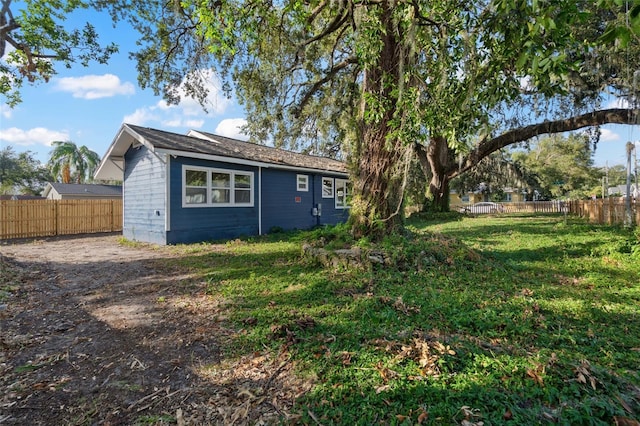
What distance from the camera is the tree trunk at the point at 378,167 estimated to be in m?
5.58

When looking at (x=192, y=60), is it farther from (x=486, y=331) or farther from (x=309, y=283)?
(x=486, y=331)

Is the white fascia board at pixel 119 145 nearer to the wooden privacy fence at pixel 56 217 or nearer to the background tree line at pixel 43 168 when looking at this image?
the wooden privacy fence at pixel 56 217

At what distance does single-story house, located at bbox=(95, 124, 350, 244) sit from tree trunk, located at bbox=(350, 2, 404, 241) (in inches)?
66.1

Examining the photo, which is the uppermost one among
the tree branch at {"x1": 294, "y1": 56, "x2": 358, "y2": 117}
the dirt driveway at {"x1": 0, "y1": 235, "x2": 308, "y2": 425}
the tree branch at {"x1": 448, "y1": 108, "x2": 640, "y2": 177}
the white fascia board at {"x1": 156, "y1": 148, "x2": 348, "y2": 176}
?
the tree branch at {"x1": 294, "y1": 56, "x2": 358, "y2": 117}

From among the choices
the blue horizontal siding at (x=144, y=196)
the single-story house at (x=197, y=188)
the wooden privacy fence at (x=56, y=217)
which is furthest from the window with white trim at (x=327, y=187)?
the wooden privacy fence at (x=56, y=217)

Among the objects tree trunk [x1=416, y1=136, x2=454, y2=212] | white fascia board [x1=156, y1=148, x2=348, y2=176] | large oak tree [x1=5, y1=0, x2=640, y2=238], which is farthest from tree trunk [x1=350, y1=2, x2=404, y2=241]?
tree trunk [x1=416, y1=136, x2=454, y2=212]

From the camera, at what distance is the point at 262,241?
9.61 m

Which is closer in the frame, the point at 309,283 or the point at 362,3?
the point at 309,283

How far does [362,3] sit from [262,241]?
6705 mm

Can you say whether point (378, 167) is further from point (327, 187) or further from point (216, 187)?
point (327, 187)

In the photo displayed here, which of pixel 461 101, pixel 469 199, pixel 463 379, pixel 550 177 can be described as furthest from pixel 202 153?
pixel 469 199

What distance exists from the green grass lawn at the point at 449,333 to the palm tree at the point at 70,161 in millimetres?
30052

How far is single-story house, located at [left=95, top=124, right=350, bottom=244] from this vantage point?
8953mm

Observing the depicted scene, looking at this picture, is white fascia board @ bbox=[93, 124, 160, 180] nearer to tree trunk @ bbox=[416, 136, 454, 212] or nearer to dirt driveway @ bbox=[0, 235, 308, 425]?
dirt driveway @ bbox=[0, 235, 308, 425]
